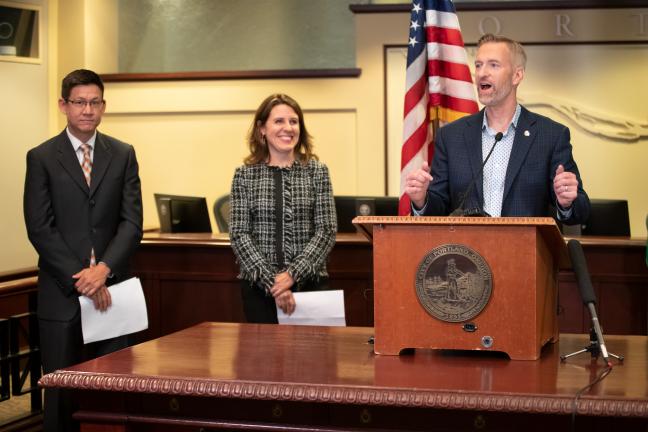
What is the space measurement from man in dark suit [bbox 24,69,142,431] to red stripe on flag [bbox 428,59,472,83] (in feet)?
4.72

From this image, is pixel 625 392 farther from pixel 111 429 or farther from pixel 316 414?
pixel 111 429

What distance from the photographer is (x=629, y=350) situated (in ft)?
7.52

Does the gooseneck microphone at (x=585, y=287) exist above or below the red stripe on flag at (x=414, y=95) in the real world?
below

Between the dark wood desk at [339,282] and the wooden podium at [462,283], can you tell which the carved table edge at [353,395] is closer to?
the wooden podium at [462,283]

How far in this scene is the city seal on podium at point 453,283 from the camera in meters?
2.14

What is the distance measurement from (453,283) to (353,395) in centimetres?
43

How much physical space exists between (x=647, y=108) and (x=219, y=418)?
6.07 m

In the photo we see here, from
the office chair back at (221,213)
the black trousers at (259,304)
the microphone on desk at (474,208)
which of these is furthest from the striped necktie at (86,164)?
the office chair back at (221,213)

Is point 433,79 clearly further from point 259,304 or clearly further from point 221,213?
point 221,213

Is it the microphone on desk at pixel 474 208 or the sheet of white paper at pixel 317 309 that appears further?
the sheet of white paper at pixel 317 309

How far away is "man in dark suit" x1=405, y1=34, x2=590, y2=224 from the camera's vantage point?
254cm

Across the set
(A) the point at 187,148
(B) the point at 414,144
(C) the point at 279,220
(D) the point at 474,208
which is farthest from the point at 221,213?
(D) the point at 474,208

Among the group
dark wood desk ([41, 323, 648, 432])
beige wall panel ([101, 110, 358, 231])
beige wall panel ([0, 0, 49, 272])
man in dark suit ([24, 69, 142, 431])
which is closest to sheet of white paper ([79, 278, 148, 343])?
man in dark suit ([24, 69, 142, 431])

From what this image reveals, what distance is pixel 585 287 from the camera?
2135mm
